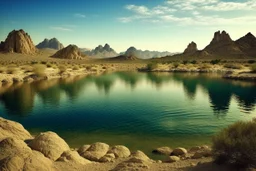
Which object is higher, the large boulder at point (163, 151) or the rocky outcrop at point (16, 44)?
the rocky outcrop at point (16, 44)

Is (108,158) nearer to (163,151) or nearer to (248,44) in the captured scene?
(163,151)

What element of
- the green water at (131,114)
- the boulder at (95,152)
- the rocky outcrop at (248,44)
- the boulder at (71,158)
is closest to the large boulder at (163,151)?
the green water at (131,114)

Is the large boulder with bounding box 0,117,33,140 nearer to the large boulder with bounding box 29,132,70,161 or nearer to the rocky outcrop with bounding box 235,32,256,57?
the large boulder with bounding box 29,132,70,161

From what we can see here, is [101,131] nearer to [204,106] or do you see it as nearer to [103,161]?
[103,161]

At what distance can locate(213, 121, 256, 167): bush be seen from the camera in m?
9.28

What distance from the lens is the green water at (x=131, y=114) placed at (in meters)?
→ 17.9

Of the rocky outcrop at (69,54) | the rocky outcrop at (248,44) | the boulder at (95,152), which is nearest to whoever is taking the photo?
the boulder at (95,152)

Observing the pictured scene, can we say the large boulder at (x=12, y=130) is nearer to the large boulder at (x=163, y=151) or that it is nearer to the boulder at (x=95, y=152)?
the boulder at (x=95, y=152)

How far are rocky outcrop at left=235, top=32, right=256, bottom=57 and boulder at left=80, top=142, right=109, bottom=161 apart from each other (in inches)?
6848

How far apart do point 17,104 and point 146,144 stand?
61.5ft

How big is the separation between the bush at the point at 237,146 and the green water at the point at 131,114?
5895 millimetres

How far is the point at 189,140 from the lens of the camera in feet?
56.3

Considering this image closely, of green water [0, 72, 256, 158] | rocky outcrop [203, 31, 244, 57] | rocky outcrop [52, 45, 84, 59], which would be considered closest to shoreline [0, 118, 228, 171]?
green water [0, 72, 256, 158]

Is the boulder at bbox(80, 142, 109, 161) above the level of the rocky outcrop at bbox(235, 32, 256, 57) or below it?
below
